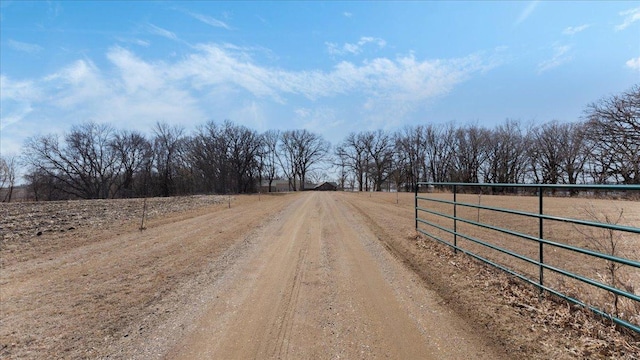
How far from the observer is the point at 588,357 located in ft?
8.05

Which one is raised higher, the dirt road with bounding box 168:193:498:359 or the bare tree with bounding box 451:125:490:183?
the bare tree with bounding box 451:125:490:183

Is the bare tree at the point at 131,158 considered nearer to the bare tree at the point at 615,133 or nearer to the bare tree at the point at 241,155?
the bare tree at the point at 241,155

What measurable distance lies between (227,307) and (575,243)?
11.4 meters

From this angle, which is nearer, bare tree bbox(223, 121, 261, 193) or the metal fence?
the metal fence

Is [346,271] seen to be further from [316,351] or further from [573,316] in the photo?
[573,316]

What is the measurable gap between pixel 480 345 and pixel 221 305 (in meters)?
3.07

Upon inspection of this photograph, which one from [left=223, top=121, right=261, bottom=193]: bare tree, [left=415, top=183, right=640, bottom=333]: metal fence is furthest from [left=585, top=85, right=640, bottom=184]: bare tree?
[left=223, top=121, right=261, bottom=193]: bare tree

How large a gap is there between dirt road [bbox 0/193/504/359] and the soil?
0.02 meters

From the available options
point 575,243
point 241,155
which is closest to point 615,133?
point 575,243

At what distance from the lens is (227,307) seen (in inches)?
146

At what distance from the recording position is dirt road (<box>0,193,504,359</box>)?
111 inches

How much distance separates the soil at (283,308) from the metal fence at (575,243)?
0.37 m

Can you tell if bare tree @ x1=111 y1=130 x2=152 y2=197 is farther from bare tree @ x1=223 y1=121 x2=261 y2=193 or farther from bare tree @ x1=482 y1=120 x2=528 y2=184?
bare tree @ x1=482 y1=120 x2=528 y2=184

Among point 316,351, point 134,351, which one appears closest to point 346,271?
point 316,351
